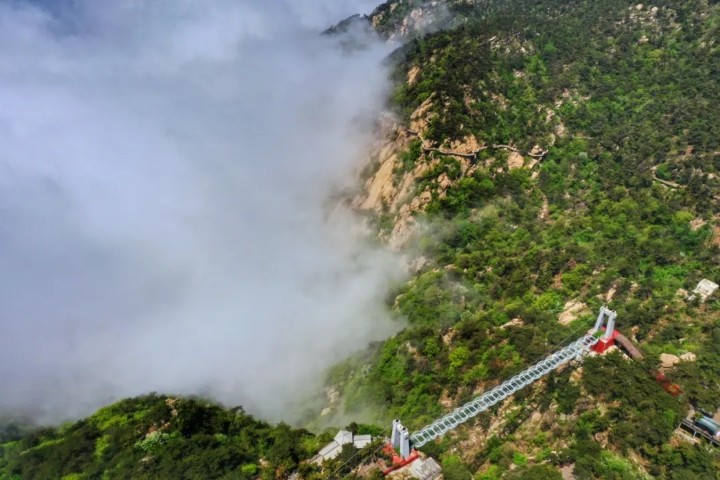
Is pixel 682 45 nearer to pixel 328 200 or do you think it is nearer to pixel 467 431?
pixel 328 200

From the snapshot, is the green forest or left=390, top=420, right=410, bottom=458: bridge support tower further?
the green forest

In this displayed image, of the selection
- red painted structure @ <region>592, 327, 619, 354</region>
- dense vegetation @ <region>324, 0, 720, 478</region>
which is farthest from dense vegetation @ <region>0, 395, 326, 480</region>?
red painted structure @ <region>592, 327, 619, 354</region>

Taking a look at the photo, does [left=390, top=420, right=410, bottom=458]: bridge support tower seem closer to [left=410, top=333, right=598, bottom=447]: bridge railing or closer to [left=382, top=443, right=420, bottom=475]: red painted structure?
[left=382, top=443, right=420, bottom=475]: red painted structure

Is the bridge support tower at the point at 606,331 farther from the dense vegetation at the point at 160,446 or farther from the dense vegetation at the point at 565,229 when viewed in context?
the dense vegetation at the point at 160,446

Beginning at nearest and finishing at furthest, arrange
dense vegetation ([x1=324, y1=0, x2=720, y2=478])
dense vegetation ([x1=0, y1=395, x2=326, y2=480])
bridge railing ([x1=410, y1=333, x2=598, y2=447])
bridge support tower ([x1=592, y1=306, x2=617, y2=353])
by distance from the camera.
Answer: dense vegetation ([x1=324, y1=0, x2=720, y2=478]) < bridge railing ([x1=410, y1=333, x2=598, y2=447]) < dense vegetation ([x1=0, y1=395, x2=326, y2=480]) < bridge support tower ([x1=592, y1=306, x2=617, y2=353])

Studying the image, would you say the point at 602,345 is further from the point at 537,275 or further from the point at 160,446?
the point at 160,446

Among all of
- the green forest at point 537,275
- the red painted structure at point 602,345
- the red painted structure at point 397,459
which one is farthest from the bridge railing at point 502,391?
the green forest at point 537,275
